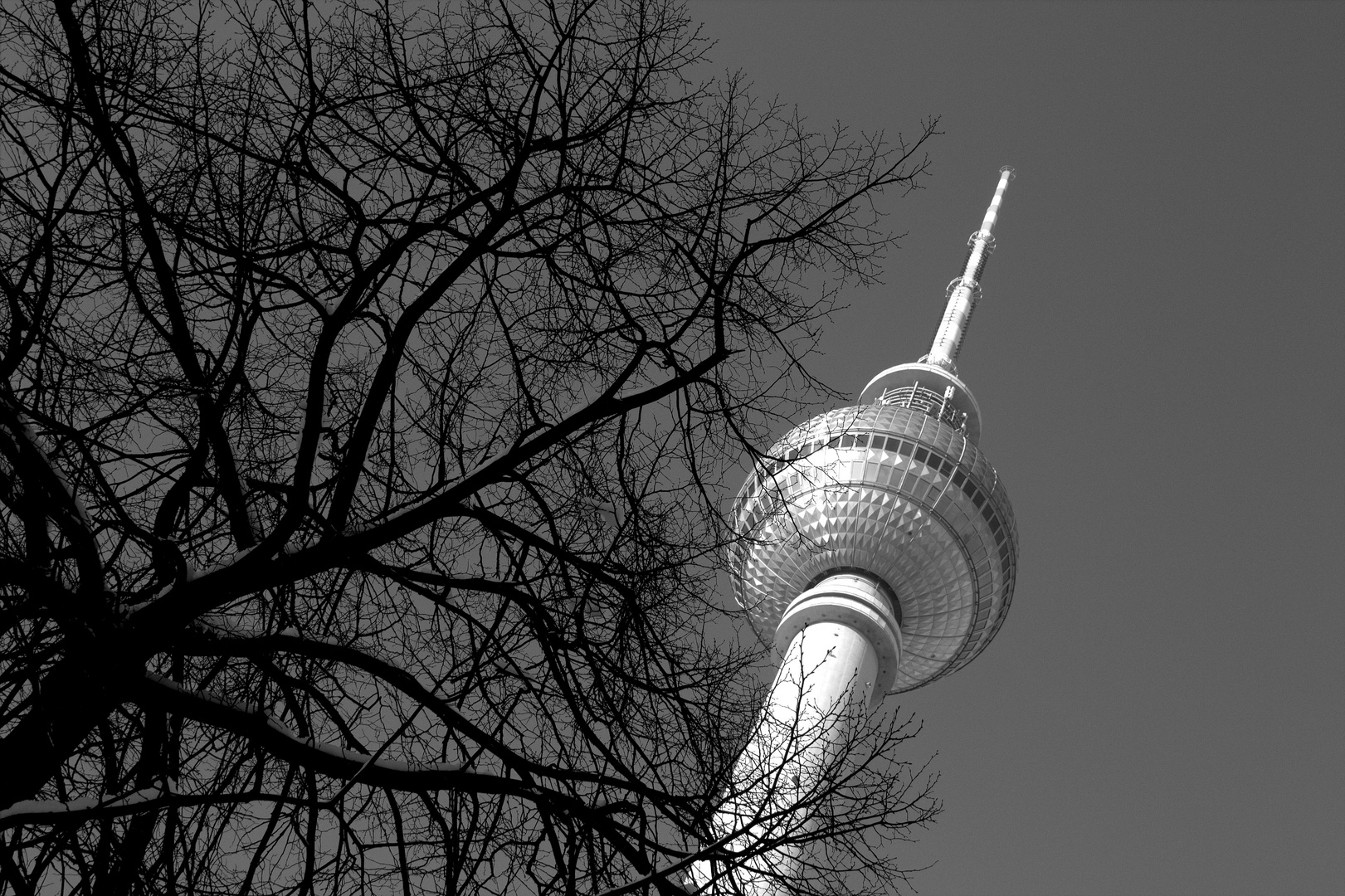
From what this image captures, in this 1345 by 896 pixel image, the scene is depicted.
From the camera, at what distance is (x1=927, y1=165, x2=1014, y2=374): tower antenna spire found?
5500 centimetres

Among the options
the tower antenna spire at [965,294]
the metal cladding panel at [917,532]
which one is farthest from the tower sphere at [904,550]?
the tower antenna spire at [965,294]

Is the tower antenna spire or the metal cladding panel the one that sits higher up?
the tower antenna spire

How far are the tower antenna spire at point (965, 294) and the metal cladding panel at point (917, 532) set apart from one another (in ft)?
26.3

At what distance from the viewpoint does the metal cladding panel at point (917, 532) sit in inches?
1774

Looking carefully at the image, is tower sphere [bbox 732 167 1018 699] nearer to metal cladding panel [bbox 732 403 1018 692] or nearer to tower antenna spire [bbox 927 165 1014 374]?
metal cladding panel [bbox 732 403 1018 692]

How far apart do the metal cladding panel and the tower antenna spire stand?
802 cm

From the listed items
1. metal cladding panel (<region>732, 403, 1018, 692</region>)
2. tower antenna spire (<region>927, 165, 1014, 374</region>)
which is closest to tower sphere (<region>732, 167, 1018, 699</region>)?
metal cladding panel (<region>732, 403, 1018, 692</region>)

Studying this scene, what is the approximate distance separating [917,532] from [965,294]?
17.8 m

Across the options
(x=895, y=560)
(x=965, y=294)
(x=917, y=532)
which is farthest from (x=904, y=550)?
(x=965, y=294)

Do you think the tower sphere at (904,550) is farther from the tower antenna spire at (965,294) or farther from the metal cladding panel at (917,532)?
the tower antenna spire at (965,294)

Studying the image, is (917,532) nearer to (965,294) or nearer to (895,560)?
(895,560)

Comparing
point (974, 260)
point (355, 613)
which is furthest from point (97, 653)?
point (974, 260)

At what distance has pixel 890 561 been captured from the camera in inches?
1813

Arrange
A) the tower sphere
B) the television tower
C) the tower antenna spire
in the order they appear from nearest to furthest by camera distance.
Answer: the television tower
the tower sphere
the tower antenna spire
